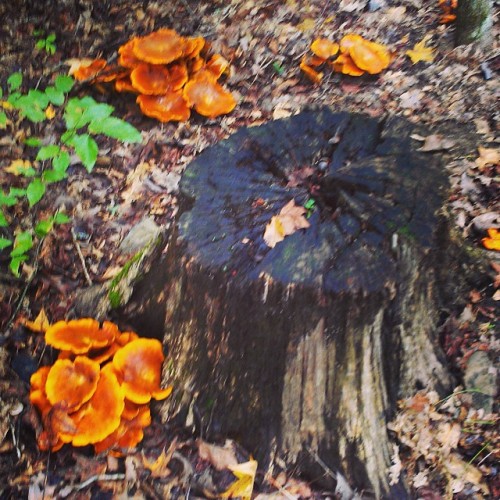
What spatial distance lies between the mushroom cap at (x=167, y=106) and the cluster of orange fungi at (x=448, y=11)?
358 centimetres

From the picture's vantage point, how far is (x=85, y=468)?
3.37 meters

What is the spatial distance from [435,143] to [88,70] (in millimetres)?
4479

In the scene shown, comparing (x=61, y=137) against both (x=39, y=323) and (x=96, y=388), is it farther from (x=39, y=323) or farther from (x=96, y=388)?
(x=96, y=388)

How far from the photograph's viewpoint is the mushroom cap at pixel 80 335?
3.48m

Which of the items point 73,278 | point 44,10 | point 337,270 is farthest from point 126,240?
point 44,10

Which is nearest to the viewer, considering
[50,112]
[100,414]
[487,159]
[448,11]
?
[100,414]

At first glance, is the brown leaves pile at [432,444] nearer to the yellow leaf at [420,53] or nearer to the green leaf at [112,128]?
the green leaf at [112,128]

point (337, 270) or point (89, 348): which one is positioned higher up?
point (337, 270)

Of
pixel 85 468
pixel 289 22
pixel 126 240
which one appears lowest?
pixel 85 468

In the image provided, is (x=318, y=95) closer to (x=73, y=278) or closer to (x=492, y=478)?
(x=73, y=278)

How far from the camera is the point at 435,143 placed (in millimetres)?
3686

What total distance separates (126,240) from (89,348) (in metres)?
1.52

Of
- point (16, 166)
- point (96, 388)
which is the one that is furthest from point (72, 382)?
point (16, 166)

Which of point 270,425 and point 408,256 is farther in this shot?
point 270,425
